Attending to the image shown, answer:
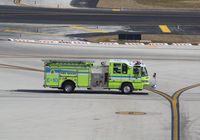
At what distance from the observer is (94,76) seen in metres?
49.3

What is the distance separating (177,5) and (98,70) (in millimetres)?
100393

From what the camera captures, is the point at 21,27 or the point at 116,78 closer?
the point at 116,78

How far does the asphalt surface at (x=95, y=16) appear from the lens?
4473 inches

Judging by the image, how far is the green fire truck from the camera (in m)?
49.2

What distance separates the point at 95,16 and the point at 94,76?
74.5m

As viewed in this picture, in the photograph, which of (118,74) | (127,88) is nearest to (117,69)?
(118,74)

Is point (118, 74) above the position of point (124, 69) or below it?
below

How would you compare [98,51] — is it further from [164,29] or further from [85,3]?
[85,3]

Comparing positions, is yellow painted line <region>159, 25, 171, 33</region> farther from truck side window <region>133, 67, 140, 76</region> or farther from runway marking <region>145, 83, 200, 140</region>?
truck side window <region>133, 67, 140, 76</region>

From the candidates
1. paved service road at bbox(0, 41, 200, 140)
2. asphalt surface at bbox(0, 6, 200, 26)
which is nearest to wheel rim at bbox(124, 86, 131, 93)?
paved service road at bbox(0, 41, 200, 140)

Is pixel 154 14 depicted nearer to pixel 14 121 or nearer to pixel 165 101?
pixel 165 101

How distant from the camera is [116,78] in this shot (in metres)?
49.4

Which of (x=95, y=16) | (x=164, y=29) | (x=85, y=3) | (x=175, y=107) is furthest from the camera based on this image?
(x=85, y=3)

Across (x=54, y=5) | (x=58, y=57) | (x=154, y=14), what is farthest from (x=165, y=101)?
(x=54, y=5)
